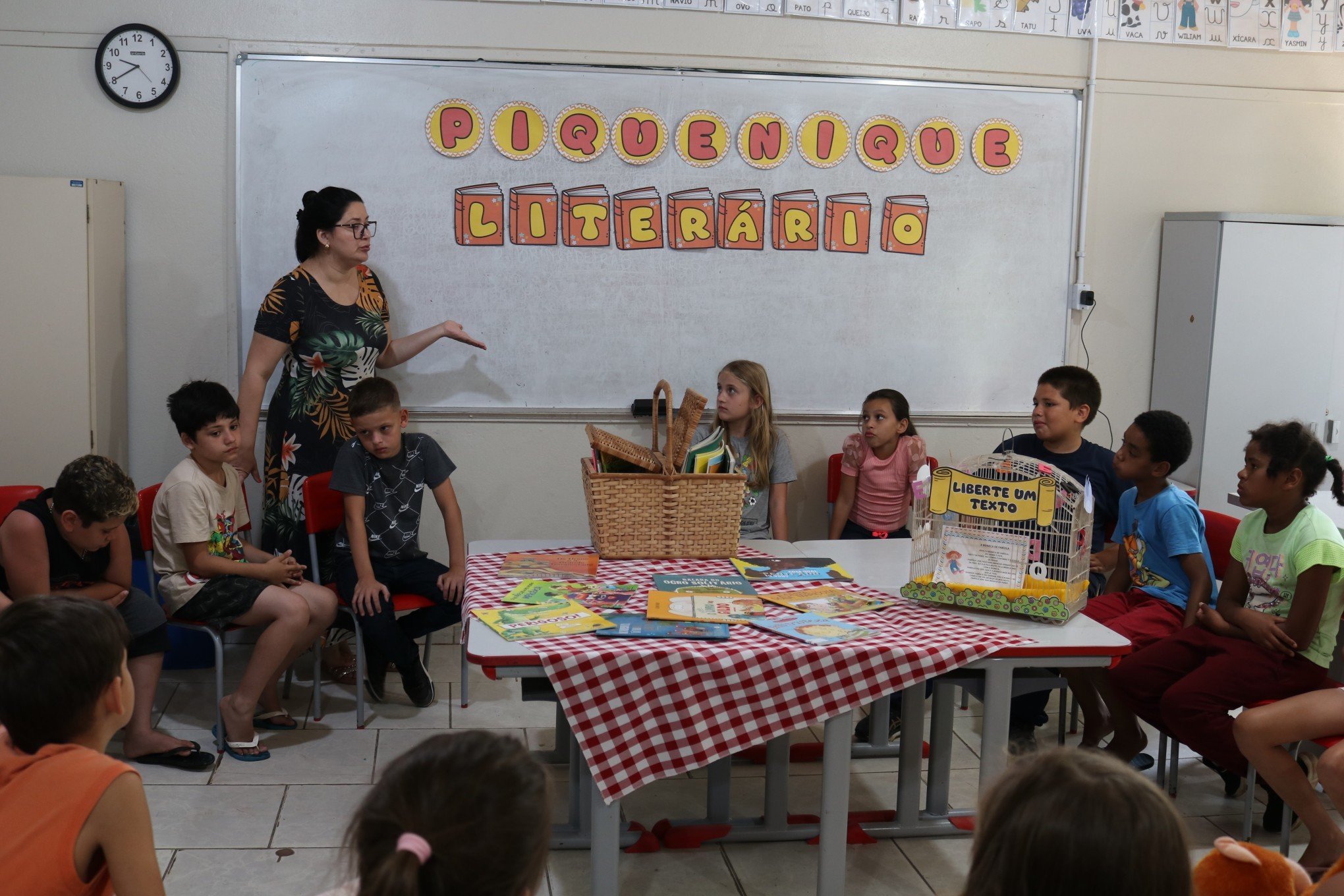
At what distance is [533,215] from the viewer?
4.19 meters

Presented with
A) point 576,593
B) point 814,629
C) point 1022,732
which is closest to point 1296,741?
point 1022,732

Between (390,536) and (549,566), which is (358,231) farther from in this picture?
(549,566)

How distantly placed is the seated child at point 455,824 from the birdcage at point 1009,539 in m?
1.57

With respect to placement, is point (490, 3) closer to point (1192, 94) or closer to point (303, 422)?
point (303, 422)

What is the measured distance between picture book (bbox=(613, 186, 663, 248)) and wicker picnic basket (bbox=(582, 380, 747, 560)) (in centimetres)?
147

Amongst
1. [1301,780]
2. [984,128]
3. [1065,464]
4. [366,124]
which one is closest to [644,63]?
[366,124]

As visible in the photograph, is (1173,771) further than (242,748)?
No

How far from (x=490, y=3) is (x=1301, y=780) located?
342cm

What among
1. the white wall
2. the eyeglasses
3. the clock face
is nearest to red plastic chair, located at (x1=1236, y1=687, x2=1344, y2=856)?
the white wall

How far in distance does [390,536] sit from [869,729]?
1568 millimetres

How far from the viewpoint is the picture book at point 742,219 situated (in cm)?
430

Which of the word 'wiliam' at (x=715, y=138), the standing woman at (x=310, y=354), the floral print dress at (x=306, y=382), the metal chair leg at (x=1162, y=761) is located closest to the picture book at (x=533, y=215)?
the word 'wiliam' at (x=715, y=138)

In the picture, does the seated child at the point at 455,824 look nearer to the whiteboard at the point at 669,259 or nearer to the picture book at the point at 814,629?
the picture book at the point at 814,629

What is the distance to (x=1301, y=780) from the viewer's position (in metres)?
2.62
